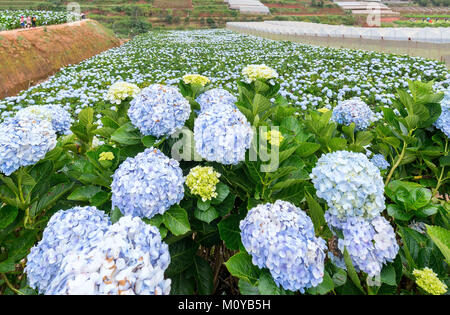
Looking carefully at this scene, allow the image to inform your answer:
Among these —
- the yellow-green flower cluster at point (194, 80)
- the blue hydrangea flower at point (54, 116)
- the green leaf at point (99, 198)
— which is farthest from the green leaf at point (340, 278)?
the blue hydrangea flower at point (54, 116)

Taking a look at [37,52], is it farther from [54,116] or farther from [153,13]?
[153,13]

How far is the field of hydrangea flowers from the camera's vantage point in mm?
858

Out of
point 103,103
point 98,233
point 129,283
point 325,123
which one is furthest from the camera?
point 103,103

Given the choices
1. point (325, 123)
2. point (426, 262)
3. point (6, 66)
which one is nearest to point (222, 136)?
A: point (325, 123)

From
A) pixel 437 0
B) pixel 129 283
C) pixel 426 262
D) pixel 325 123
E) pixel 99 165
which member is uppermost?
pixel 437 0

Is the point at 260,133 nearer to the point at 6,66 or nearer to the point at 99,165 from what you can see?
the point at 99,165

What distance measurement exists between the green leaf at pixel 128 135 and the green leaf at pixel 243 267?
72 cm

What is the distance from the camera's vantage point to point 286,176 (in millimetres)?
1216

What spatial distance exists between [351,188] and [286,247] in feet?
1.08

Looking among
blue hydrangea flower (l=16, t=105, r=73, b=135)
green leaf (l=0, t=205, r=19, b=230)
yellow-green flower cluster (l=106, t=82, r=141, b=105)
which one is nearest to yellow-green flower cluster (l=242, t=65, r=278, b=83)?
yellow-green flower cluster (l=106, t=82, r=141, b=105)

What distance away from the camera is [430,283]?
38.4 inches

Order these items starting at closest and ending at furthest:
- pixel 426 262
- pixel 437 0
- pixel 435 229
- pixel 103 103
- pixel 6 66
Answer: pixel 435 229 < pixel 426 262 < pixel 103 103 < pixel 6 66 < pixel 437 0

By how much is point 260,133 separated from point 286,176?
8.9 inches

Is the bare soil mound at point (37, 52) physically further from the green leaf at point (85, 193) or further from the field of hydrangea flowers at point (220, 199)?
the green leaf at point (85, 193)
